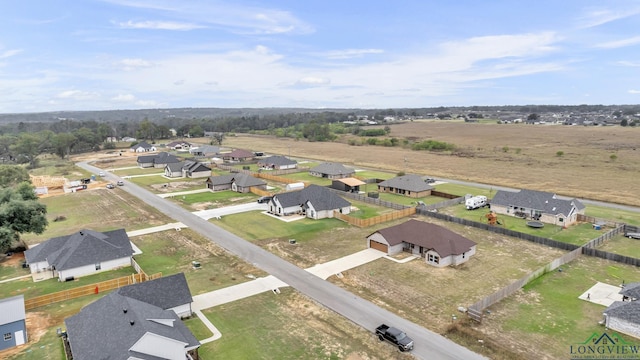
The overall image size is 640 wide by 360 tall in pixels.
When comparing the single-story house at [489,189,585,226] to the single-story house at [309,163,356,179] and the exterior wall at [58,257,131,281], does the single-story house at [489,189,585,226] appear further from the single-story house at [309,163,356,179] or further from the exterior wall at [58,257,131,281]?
the exterior wall at [58,257,131,281]

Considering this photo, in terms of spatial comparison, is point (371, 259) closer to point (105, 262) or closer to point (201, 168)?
point (105, 262)

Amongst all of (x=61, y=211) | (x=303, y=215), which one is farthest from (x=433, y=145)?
(x=61, y=211)

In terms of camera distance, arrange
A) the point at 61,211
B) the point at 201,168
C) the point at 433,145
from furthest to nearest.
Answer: the point at 433,145 → the point at 201,168 → the point at 61,211

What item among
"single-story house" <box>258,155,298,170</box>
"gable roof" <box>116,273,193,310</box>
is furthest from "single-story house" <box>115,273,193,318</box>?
"single-story house" <box>258,155,298,170</box>

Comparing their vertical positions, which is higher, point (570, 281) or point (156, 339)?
point (156, 339)

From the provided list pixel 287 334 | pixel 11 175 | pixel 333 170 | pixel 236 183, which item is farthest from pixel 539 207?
pixel 11 175

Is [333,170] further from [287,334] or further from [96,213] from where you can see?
[287,334]
